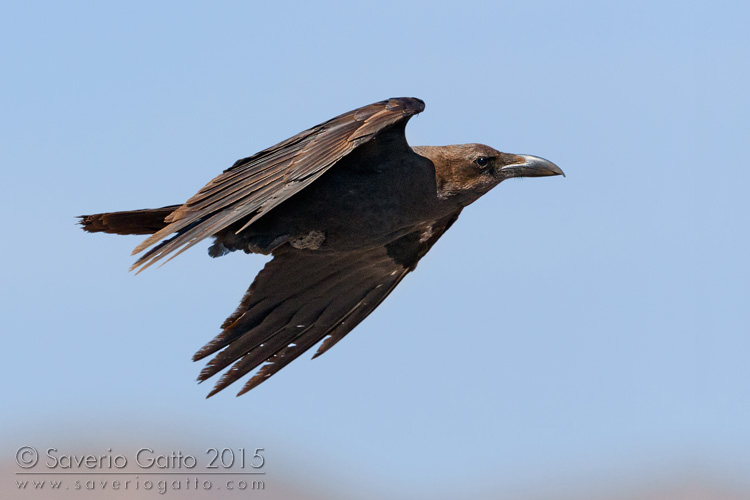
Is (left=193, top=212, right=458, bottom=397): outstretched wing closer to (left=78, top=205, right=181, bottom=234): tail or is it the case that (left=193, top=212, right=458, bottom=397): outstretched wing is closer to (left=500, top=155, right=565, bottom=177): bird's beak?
(left=500, top=155, right=565, bottom=177): bird's beak

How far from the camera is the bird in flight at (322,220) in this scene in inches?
296

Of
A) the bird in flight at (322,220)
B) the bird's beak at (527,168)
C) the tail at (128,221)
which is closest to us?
the bird in flight at (322,220)

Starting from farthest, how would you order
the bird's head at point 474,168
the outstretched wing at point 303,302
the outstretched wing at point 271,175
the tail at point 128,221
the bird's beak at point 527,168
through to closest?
the outstretched wing at point 303,302, the bird's beak at point 527,168, the bird's head at point 474,168, the tail at point 128,221, the outstretched wing at point 271,175

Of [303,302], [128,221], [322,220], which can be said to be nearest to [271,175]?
[322,220]

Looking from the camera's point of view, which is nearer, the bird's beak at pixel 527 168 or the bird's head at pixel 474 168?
the bird's head at pixel 474 168

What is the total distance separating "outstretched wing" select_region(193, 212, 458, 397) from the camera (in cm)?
897

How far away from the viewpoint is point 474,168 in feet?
28.1

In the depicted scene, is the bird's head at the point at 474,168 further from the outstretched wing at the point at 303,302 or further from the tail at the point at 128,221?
the tail at the point at 128,221

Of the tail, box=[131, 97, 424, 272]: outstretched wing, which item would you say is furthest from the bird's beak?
the tail

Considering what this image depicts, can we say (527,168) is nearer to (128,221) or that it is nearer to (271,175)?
(271,175)

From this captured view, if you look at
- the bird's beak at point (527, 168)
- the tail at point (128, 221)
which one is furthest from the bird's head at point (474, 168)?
the tail at point (128, 221)

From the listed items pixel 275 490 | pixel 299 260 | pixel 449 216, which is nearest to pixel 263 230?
pixel 299 260

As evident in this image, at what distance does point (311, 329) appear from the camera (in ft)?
30.3

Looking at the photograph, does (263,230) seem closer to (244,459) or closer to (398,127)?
(398,127)
